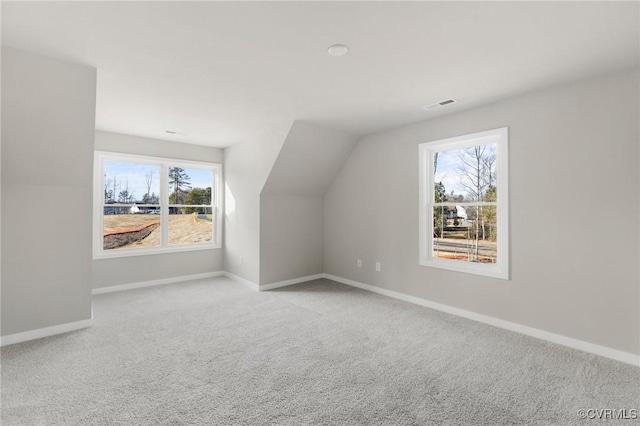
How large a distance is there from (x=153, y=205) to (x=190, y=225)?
664mm

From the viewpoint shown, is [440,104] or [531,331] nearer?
[531,331]

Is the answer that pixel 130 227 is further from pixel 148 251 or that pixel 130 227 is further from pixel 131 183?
pixel 131 183

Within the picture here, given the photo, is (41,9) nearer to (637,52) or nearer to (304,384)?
(304,384)

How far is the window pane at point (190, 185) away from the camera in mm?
5102

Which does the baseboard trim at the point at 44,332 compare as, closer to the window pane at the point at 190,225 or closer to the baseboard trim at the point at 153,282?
the baseboard trim at the point at 153,282

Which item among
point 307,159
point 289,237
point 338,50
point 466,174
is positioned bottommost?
point 289,237

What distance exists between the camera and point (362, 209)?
15.2 feet

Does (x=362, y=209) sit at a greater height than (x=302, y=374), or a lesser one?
greater

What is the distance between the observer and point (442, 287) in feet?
12.0

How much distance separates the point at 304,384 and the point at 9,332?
2.70 m

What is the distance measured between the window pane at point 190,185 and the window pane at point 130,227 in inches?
15.4

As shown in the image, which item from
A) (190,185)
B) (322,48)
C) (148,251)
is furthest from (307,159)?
(148,251)

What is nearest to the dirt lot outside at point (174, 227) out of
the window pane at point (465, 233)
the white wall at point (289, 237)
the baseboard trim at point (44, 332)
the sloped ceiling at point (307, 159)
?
the white wall at point (289, 237)

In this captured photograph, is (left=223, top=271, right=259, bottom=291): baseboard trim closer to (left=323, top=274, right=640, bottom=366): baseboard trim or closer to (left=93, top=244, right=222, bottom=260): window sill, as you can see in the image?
(left=93, top=244, right=222, bottom=260): window sill
